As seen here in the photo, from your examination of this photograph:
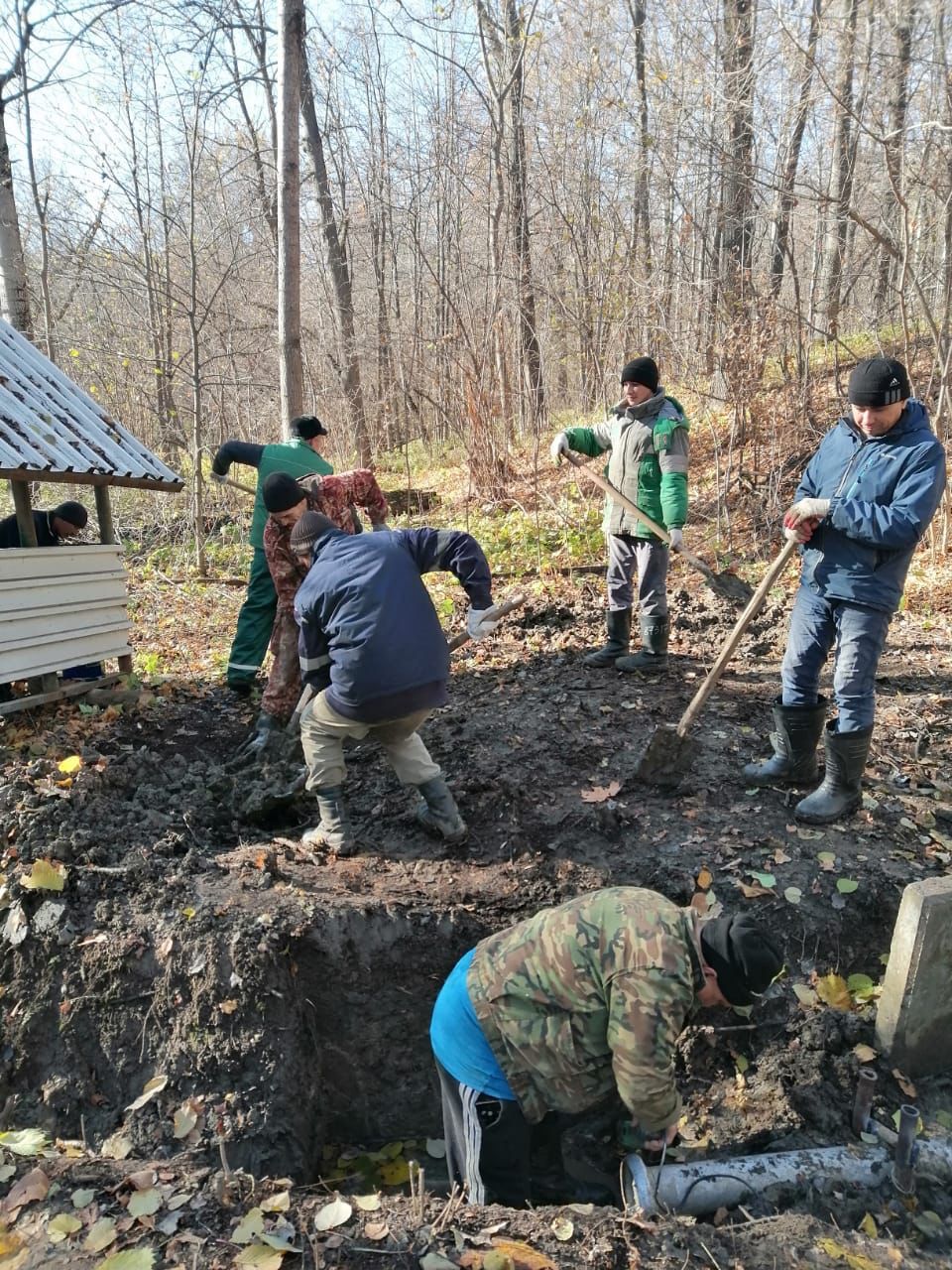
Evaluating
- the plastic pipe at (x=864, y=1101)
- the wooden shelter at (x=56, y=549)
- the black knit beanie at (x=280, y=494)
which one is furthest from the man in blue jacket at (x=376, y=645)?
the wooden shelter at (x=56, y=549)

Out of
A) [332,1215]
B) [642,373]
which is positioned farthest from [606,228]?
[332,1215]

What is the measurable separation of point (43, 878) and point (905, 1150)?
3.59 metres

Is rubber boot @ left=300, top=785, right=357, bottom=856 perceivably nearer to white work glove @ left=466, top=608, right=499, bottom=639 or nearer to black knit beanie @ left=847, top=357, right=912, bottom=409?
white work glove @ left=466, top=608, right=499, bottom=639

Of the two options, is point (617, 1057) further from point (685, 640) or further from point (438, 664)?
point (685, 640)

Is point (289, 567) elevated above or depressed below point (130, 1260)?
above

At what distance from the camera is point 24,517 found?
4.93 meters

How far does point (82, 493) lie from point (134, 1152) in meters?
13.9

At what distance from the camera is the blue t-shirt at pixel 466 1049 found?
8.00 feet

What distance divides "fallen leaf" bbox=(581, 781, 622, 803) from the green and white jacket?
1.74 meters

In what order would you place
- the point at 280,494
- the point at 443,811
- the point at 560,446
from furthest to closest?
the point at 560,446 → the point at 280,494 → the point at 443,811

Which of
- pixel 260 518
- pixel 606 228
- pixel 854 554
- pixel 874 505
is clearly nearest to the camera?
pixel 874 505

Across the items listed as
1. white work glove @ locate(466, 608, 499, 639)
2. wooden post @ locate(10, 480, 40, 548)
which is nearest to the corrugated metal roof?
wooden post @ locate(10, 480, 40, 548)

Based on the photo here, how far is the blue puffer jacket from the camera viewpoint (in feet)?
10.5

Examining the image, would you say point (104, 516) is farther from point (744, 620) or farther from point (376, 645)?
point (744, 620)
